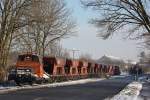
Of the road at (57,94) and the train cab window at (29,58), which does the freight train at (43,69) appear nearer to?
the train cab window at (29,58)

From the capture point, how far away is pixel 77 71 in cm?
6569

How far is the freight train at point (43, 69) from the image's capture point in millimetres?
40844

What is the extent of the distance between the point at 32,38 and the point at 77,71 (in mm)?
8287

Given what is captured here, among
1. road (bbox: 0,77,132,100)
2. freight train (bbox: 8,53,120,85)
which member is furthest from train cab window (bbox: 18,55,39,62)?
road (bbox: 0,77,132,100)

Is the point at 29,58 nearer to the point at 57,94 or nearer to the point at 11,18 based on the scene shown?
the point at 11,18

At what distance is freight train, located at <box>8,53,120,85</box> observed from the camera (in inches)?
1608

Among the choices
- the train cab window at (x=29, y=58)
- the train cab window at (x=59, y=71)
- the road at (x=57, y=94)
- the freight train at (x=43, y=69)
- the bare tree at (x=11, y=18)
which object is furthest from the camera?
the train cab window at (x=59, y=71)

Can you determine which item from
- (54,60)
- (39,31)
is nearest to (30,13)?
(54,60)

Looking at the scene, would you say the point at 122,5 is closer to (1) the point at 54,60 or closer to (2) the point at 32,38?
(1) the point at 54,60

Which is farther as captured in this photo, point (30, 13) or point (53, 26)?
point (53, 26)

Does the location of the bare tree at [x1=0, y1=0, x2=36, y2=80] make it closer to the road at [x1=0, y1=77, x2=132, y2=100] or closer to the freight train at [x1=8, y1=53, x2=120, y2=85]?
the freight train at [x1=8, y1=53, x2=120, y2=85]

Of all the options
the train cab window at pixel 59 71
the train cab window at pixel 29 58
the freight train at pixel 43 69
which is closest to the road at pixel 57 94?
the freight train at pixel 43 69

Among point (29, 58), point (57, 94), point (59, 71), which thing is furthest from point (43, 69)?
point (57, 94)

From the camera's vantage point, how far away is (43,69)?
46.3 m
